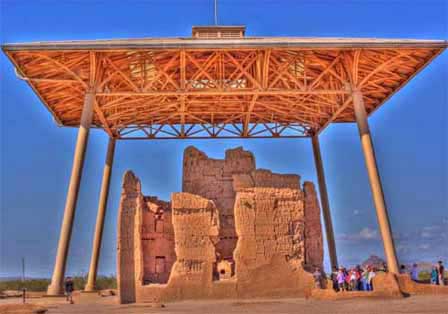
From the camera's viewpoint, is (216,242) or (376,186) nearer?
(216,242)

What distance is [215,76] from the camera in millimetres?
28719

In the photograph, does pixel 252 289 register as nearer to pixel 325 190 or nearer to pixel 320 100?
pixel 320 100

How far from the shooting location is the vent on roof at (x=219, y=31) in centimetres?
3022

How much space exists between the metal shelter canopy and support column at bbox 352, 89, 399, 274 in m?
1.02

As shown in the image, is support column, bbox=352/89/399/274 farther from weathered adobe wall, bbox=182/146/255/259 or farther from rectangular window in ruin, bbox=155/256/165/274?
rectangular window in ruin, bbox=155/256/165/274

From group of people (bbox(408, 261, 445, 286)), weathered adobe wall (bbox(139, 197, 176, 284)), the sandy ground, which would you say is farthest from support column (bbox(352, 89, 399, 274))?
weathered adobe wall (bbox(139, 197, 176, 284))

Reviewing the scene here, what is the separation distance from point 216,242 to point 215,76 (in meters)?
9.31

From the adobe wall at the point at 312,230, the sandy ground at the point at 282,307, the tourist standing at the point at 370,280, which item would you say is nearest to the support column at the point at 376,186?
the tourist standing at the point at 370,280

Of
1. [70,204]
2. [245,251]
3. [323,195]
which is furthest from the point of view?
[323,195]

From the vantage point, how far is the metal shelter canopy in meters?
24.1

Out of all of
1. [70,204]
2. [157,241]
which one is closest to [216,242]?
[157,241]

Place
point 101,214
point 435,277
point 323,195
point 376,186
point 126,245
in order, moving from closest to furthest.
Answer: point 126,245, point 435,277, point 376,186, point 101,214, point 323,195

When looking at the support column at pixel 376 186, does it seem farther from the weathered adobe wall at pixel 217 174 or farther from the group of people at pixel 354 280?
the weathered adobe wall at pixel 217 174

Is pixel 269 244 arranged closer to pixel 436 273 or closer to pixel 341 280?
pixel 341 280
